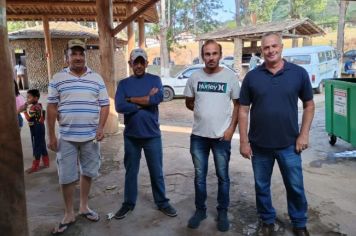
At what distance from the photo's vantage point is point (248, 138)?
11.5 feet

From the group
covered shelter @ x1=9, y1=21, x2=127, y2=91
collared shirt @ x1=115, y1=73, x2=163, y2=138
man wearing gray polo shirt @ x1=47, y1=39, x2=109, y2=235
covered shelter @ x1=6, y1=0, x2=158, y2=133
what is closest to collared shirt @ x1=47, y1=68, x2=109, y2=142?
man wearing gray polo shirt @ x1=47, y1=39, x2=109, y2=235

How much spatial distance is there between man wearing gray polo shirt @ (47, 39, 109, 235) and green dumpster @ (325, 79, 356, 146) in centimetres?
445

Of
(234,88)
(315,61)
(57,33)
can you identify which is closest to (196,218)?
(234,88)

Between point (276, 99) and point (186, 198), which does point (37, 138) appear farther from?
point (276, 99)

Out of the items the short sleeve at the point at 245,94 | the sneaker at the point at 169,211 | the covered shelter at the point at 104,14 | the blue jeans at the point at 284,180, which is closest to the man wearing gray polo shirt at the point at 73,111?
the sneaker at the point at 169,211

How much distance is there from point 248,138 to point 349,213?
1523 mm

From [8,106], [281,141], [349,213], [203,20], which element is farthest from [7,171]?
[203,20]

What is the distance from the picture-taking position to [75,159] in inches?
143

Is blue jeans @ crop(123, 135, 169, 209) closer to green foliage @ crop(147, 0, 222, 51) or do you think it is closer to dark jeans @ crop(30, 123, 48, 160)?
dark jeans @ crop(30, 123, 48, 160)

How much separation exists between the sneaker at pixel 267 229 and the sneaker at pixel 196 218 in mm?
599

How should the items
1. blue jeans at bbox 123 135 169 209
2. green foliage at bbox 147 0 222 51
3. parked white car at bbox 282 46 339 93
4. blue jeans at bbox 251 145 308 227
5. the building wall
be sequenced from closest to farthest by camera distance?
1. blue jeans at bbox 251 145 308 227
2. blue jeans at bbox 123 135 169 209
3. parked white car at bbox 282 46 339 93
4. the building wall
5. green foliage at bbox 147 0 222 51

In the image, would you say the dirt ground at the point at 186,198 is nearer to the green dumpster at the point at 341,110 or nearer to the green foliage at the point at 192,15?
the green dumpster at the point at 341,110

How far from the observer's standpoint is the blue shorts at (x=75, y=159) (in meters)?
3.58

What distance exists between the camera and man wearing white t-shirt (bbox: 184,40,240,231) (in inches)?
137
